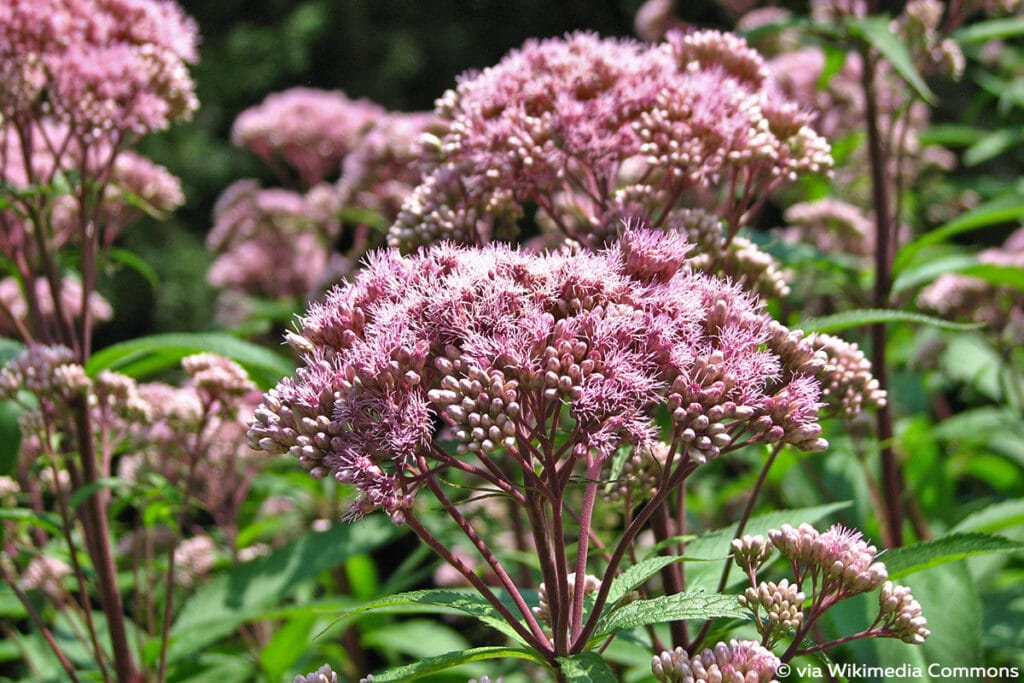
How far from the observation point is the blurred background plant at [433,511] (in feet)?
7.87

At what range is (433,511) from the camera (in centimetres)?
Result: 145

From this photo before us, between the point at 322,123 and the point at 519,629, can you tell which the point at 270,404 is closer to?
the point at 519,629

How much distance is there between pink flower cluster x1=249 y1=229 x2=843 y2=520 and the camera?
1378 millimetres

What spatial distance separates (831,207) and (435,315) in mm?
2959

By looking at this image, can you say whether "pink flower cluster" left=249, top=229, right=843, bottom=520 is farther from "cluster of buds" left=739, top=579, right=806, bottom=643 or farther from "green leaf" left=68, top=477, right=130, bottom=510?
"green leaf" left=68, top=477, right=130, bottom=510

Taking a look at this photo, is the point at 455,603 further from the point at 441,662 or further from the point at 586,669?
the point at 586,669

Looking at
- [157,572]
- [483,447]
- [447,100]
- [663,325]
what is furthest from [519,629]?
[157,572]

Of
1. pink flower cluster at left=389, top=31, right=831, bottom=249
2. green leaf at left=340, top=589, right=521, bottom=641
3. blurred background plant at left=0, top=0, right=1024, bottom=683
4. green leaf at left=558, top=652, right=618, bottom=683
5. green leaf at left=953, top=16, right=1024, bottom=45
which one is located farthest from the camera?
green leaf at left=953, top=16, right=1024, bottom=45

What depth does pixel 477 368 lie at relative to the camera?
1.39 metres

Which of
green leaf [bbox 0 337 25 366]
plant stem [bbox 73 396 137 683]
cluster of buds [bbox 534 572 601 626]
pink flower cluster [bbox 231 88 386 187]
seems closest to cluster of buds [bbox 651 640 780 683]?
cluster of buds [bbox 534 572 601 626]

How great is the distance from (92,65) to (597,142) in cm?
143

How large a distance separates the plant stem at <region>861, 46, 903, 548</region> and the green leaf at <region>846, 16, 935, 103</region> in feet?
0.73

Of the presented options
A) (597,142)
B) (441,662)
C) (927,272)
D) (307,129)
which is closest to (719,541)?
(441,662)

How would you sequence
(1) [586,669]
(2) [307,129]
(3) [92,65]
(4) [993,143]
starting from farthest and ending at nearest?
(2) [307,129]
(4) [993,143]
(3) [92,65]
(1) [586,669]
